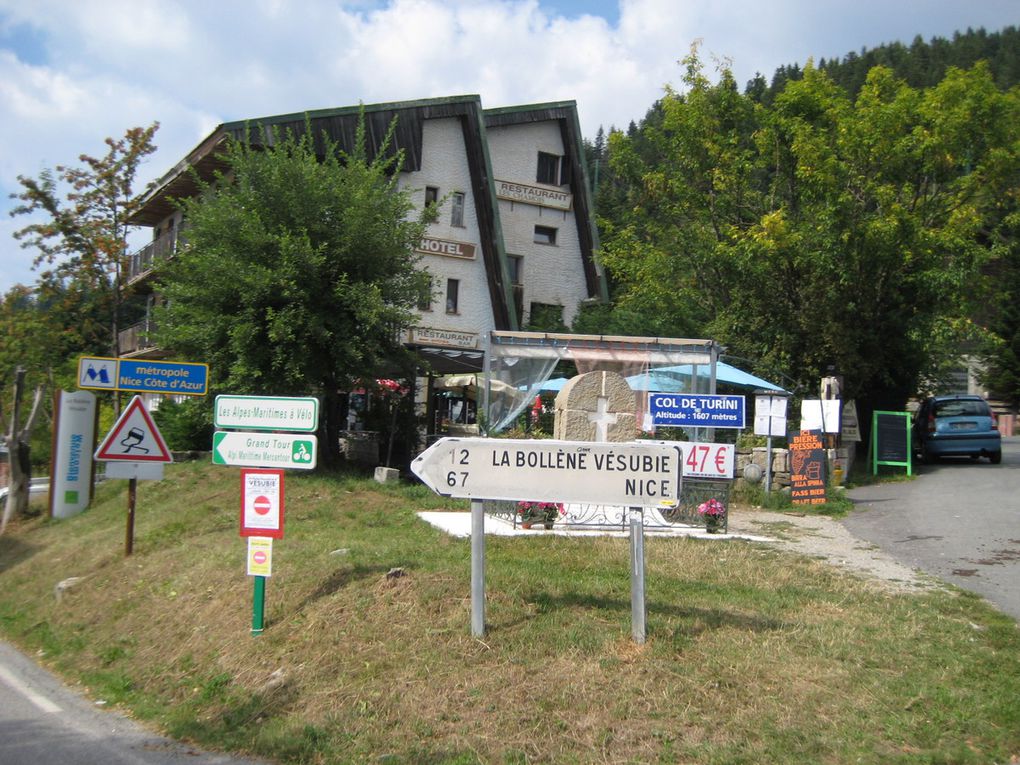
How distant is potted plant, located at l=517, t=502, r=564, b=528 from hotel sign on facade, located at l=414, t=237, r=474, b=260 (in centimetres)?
1832

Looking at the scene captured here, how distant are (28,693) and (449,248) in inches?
898

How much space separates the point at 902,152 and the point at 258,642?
2106cm

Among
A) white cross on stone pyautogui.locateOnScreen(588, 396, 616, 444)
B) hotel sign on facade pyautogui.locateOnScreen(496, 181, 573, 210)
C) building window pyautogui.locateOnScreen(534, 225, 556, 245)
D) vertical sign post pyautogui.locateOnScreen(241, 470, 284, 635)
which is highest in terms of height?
hotel sign on facade pyautogui.locateOnScreen(496, 181, 573, 210)

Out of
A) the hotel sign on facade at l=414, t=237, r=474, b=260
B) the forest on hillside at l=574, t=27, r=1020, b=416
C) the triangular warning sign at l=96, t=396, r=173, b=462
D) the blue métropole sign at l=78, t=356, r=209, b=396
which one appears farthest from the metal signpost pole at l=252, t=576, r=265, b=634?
the hotel sign on facade at l=414, t=237, r=474, b=260

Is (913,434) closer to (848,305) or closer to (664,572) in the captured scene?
(848,305)

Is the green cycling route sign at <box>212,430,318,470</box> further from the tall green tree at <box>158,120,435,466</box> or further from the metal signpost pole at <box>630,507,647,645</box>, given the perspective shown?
the tall green tree at <box>158,120,435,466</box>

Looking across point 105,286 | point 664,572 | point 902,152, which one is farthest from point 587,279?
point 664,572

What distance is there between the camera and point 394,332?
1677cm

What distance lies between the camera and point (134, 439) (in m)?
10.8

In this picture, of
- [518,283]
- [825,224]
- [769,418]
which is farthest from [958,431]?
[518,283]

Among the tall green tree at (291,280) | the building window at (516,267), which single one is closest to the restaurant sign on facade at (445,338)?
the building window at (516,267)

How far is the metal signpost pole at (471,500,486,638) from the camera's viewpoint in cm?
672

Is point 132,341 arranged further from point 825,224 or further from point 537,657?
point 537,657

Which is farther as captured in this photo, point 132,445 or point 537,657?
point 132,445
